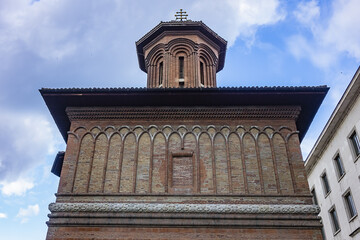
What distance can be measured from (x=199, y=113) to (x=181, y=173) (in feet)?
6.49

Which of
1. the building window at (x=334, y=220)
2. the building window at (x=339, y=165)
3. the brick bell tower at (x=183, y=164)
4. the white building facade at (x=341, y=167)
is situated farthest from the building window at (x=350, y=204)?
the brick bell tower at (x=183, y=164)

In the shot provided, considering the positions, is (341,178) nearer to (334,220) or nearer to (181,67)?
(334,220)

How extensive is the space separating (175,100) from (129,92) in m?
1.40

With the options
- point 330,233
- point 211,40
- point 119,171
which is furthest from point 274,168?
point 330,233

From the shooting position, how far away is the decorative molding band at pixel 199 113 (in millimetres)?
10875

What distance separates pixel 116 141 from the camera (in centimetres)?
1052

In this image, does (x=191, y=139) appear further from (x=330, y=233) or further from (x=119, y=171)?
(x=330, y=233)

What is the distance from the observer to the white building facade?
647 inches

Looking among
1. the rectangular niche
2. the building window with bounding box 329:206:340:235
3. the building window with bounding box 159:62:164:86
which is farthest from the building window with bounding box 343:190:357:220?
the rectangular niche

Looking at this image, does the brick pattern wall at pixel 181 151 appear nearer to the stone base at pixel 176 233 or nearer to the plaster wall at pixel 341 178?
the stone base at pixel 176 233

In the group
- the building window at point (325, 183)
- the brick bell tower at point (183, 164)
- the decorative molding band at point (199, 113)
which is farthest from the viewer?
the building window at point (325, 183)

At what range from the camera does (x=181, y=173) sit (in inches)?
394

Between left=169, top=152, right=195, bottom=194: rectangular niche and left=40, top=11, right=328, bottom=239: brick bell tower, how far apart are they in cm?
3

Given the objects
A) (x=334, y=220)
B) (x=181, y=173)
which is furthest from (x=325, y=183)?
(x=181, y=173)
